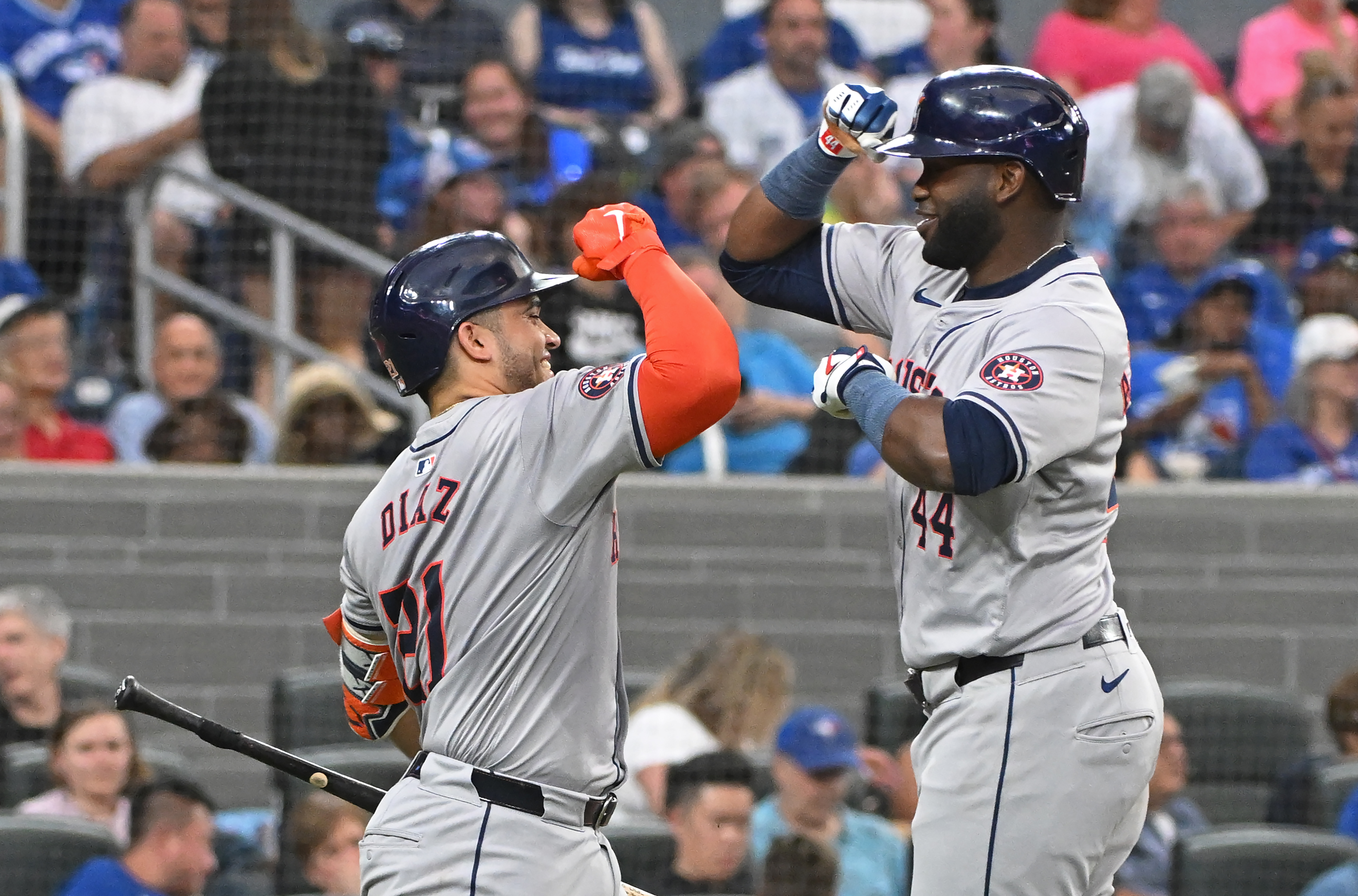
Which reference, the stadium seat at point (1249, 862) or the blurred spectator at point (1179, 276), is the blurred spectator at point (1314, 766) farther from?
the blurred spectator at point (1179, 276)

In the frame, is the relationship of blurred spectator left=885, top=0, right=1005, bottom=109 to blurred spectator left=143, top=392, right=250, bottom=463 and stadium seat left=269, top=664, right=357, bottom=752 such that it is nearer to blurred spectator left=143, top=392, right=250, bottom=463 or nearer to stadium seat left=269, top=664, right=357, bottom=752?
blurred spectator left=143, top=392, right=250, bottom=463

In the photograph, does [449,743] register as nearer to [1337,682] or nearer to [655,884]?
[655,884]

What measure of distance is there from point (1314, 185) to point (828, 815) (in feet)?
11.8

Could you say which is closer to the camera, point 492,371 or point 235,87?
point 492,371

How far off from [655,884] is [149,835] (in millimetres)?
1293

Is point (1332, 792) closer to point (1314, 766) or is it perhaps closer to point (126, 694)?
point (1314, 766)

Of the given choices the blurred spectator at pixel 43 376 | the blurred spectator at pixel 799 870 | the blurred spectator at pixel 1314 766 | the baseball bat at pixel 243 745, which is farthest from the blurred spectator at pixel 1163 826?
the blurred spectator at pixel 43 376

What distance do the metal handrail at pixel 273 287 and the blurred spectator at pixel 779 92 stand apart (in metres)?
1.63

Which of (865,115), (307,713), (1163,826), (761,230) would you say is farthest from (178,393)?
(865,115)

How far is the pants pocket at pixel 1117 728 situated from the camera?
291 cm

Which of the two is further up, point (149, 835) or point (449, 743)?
point (449, 743)

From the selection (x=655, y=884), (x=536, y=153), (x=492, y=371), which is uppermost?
(x=536, y=153)

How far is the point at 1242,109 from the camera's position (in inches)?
331

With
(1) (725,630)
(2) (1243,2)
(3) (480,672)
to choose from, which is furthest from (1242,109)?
(3) (480,672)
